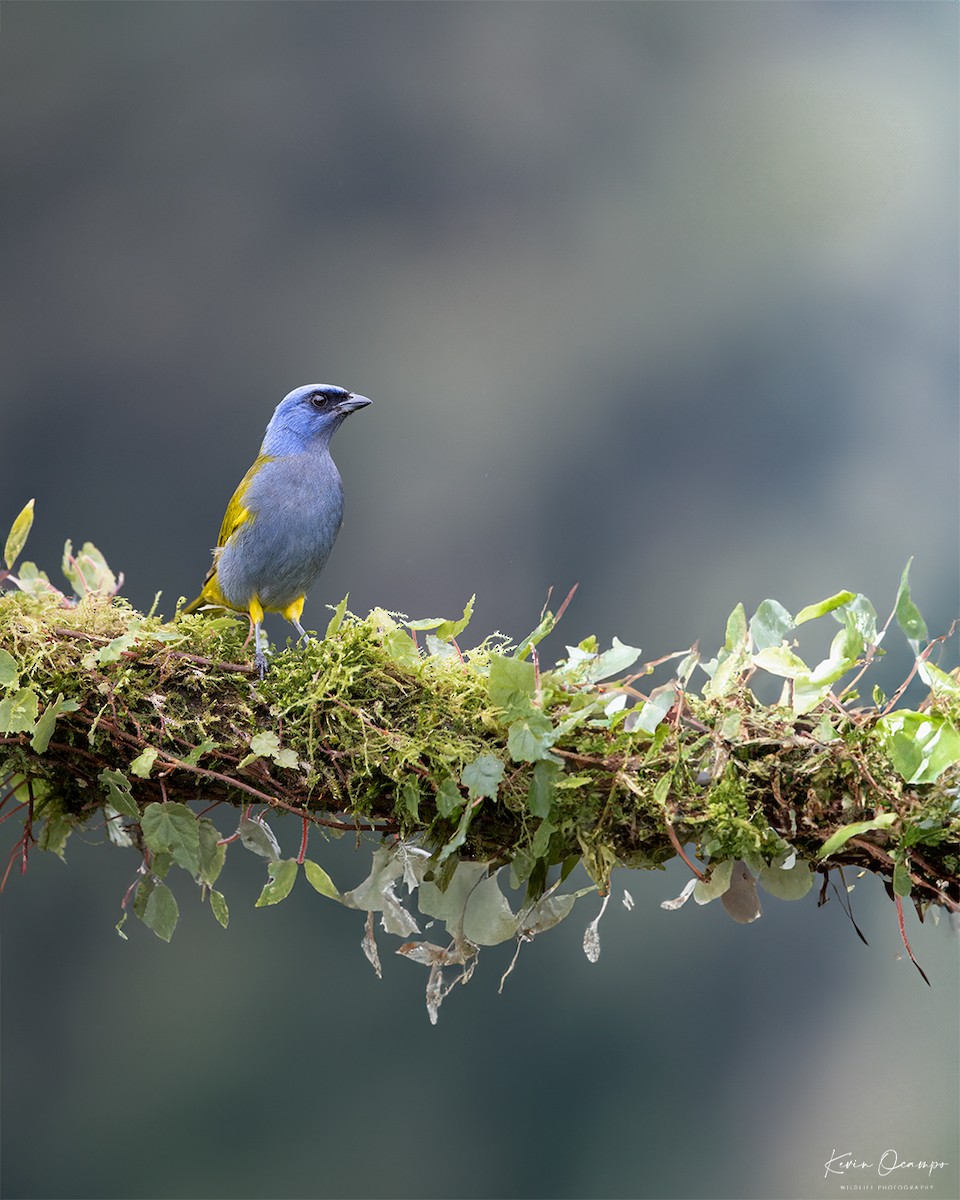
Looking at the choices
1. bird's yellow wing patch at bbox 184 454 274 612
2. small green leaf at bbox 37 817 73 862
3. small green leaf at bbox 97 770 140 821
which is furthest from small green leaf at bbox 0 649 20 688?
bird's yellow wing patch at bbox 184 454 274 612

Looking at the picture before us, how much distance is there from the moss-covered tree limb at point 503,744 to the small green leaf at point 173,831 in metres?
0.03

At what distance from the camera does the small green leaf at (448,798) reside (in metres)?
1.25

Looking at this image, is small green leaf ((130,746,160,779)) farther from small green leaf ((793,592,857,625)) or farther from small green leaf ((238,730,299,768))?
small green leaf ((793,592,857,625))

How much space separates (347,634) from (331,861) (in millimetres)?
1617

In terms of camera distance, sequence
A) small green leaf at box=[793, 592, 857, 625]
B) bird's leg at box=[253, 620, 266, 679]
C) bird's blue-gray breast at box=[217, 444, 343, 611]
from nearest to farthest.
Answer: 1. small green leaf at box=[793, 592, 857, 625]
2. bird's leg at box=[253, 620, 266, 679]
3. bird's blue-gray breast at box=[217, 444, 343, 611]

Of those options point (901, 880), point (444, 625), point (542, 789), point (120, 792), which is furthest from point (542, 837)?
point (120, 792)

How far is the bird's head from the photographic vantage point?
5.85 ft

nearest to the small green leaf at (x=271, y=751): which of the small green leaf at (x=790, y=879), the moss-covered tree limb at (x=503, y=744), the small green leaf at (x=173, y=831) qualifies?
the moss-covered tree limb at (x=503, y=744)

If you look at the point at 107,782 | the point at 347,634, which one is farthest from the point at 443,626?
the point at 107,782

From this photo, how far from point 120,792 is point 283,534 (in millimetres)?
508

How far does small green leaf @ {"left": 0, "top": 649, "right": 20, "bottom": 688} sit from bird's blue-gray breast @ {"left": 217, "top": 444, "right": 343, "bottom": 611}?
0.44 meters

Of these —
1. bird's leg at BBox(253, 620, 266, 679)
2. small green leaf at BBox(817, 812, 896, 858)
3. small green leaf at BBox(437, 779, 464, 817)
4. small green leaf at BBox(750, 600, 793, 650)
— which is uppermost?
small green leaf at BBox(750, 600, 793, 650)

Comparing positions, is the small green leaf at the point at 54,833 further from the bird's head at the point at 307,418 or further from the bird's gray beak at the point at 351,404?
the bird's gray beak at the point at 351,404

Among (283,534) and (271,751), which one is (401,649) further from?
(283,534)
